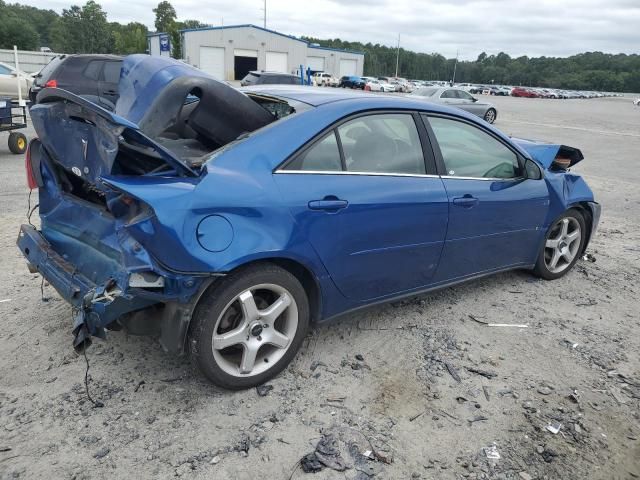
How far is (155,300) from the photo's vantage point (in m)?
2.55

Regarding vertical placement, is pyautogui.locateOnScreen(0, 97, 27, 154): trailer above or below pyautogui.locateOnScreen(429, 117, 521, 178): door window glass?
below

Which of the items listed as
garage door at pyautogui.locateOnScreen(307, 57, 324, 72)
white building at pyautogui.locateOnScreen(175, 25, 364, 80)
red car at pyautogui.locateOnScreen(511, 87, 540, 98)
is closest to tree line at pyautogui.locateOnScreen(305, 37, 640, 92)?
red car at pyautogui.locateOnScreen(511, 87, 540, 98)

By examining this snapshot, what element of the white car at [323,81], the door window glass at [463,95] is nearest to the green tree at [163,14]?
the white car at [323,81]

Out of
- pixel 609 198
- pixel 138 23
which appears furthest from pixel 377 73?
pixel 609 198

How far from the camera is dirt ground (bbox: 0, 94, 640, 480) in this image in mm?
2461

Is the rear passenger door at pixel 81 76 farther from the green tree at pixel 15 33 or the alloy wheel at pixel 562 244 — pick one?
the green tree at pixel 15 33

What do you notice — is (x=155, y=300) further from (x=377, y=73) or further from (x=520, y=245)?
(x=377, y=73)

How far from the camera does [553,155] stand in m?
4.72

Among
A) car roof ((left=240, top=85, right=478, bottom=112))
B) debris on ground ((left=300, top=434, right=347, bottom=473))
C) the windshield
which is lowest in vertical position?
debris on ground ((left=300, top=434, right=347, bottom=473))

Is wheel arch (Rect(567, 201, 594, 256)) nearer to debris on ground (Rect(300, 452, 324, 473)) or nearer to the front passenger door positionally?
the front passenger door

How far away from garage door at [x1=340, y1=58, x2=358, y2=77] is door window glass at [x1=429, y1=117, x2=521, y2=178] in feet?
231

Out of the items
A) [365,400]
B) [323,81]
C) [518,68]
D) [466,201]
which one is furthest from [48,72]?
[518,68]

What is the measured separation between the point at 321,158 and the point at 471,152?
1413mm

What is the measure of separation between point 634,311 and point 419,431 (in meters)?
2.65
